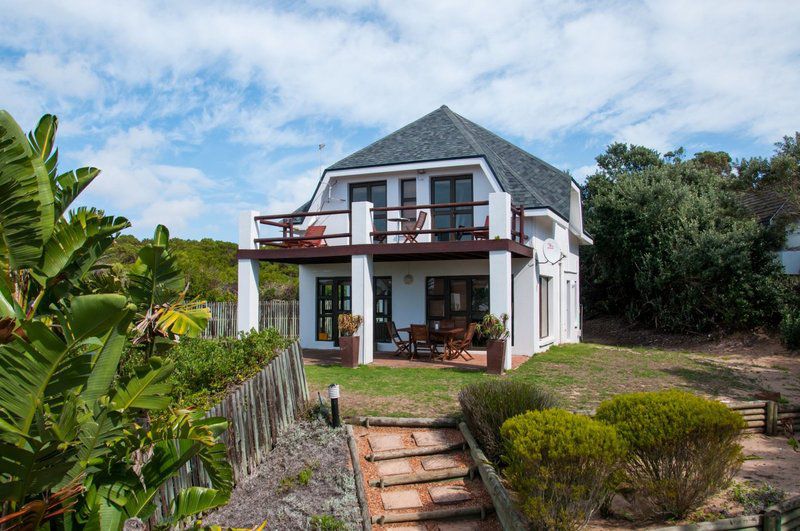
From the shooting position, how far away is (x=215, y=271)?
2591 centimetres

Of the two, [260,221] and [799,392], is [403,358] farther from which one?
[799,392]

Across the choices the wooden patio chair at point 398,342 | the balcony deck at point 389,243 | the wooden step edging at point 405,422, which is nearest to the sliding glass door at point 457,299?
the balcony deck at point 389,243

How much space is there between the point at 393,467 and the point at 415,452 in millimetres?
384

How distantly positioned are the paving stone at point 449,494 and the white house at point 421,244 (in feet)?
22.9

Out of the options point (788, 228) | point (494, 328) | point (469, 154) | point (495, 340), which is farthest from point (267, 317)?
point (788, 228)

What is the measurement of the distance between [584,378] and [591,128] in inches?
361

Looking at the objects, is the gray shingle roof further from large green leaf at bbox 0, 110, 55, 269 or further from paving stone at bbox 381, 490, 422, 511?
large green leaf at bbox 0, 110, 55, 269

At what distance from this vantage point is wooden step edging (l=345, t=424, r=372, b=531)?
608cm

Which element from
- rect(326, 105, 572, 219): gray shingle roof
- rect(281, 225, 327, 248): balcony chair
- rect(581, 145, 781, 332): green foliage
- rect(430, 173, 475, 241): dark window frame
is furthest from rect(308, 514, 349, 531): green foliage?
rect(581, 145, 781, 332): green foliage

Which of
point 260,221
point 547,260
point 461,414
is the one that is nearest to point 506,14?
point 461,414

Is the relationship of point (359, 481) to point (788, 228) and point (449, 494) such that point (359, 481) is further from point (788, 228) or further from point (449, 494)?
point (788, 228)

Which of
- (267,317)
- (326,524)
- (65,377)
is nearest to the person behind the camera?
(65,377)

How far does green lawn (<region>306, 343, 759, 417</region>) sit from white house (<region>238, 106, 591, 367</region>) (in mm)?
1659

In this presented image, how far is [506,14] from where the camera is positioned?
9852 millimetres
